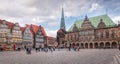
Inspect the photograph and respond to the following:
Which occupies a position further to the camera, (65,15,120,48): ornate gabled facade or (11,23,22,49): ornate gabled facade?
(65,15,120,48): ornate gabled facade

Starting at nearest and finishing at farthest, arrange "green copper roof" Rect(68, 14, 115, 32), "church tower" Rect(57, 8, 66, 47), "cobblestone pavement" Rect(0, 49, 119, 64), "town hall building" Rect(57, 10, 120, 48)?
"cobblestone pavement" Rect(0, 49, 119, 64) < "town hall building" Rect(57, 10, 120, 48) < "green copper roof" Rect(68, 14, 115, 32) < "church tower" Rect(57, 8, 66, 47)

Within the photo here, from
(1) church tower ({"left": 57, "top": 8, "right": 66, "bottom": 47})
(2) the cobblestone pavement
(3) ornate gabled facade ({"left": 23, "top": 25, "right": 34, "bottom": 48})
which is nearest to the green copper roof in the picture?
(1) church tower ({"left": 57, "top": 8, "right": 66, "bottom": 47})

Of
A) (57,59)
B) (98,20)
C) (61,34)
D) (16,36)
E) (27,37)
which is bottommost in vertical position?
(57,59)

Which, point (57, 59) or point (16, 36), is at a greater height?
point (16, 36)

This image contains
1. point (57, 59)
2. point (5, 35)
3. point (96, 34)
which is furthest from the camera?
point (96, 34)

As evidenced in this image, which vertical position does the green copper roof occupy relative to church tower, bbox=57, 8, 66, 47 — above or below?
above

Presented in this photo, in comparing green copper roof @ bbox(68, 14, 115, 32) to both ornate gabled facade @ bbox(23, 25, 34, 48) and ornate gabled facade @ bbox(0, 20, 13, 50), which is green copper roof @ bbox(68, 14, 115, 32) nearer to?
ornate gabled facade @ bbox(23, 25, 34, 48)

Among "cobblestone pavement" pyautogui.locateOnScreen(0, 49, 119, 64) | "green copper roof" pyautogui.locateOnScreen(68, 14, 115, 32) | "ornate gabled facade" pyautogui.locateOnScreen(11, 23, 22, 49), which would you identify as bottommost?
"cobblestone pavement" pyautogui.locateOnScreen(0, 49, 119, 64)

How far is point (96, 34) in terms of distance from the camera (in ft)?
249

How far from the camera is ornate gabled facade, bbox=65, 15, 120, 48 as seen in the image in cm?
6917

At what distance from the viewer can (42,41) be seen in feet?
259

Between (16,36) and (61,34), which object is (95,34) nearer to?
(61,34)

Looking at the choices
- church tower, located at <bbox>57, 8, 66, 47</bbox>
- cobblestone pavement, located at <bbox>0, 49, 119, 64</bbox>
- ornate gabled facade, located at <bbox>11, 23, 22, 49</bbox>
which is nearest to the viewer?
cobblestone pavement, located at <bbox>0, 49, 119, 64</bbox>

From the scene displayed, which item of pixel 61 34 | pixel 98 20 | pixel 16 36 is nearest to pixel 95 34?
pixel 98 20
